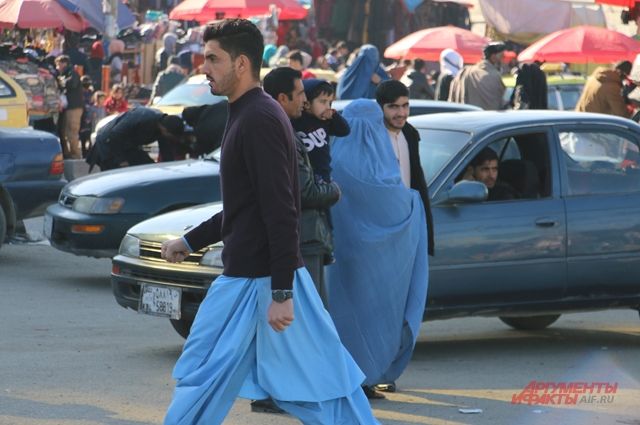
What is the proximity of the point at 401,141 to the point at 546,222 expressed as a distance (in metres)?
1.31

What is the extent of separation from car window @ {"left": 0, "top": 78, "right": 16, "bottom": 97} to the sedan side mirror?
31.1 ft

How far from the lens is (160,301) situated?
8719 millimetres

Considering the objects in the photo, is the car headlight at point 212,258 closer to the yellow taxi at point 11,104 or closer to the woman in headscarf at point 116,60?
the yellow taxi at point 11,104

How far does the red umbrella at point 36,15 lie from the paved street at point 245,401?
13842mm

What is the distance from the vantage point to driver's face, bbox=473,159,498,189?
31.0ft

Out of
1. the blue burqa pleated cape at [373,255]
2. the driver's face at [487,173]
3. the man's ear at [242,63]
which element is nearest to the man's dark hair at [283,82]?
the blue burqa pleated cape at [373,255]

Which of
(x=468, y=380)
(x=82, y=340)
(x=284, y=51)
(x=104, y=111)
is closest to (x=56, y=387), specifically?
(x=82, y=340)

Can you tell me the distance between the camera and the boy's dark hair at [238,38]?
5.21 meters

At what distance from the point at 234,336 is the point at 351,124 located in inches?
110

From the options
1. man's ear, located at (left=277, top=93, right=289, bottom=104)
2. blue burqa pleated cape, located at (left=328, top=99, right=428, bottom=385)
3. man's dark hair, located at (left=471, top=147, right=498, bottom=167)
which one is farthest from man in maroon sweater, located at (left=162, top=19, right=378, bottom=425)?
man's dark hair, located at (left=471, top=147, right=498, bottom=167)

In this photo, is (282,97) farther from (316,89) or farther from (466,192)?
(466,192)

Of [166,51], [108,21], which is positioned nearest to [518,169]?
[108,21]

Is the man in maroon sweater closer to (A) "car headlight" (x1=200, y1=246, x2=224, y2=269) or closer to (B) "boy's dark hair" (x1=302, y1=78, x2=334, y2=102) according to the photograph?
(B) "boy's dark hair" (x1=302, y1=78, x2=334, y2=102)

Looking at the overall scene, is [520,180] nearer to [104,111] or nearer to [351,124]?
[351,124]
